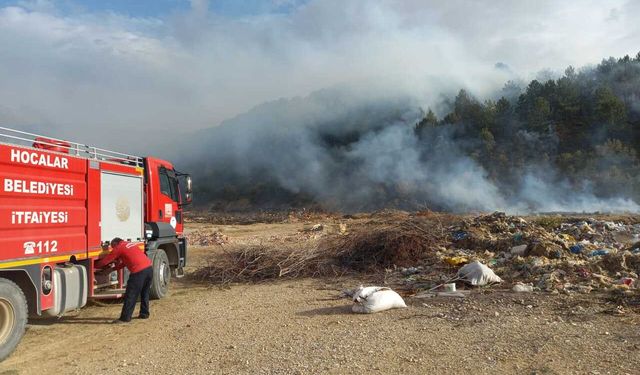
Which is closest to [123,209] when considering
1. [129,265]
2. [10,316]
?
[129,265]

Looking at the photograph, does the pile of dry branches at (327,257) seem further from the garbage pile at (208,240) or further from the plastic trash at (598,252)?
the garbage pile at (208,240)

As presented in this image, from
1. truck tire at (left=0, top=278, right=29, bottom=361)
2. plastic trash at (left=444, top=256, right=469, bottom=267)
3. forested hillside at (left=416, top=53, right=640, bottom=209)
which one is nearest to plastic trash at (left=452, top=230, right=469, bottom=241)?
plastic trash at (left=444, top=256, right=469, bottom=267)

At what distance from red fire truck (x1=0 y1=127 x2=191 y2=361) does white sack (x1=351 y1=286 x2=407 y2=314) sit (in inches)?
157

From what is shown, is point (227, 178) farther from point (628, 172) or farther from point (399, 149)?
point (628, 172)

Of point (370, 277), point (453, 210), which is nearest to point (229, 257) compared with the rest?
point (370, 277)

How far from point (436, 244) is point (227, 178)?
157 ft

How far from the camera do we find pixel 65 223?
6.96 metres

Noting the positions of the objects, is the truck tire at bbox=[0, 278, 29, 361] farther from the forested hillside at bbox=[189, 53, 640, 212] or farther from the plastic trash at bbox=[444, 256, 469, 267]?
the forested hillside at bbox=[189, 53, 640, 212]

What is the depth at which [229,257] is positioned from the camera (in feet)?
41.7

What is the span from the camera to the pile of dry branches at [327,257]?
1222 cm

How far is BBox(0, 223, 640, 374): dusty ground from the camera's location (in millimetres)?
5462

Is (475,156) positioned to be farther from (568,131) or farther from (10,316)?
(10,316)

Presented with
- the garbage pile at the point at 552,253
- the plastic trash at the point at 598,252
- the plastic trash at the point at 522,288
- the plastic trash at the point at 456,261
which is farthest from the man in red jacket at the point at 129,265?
the plastic trash at the point at 598,252

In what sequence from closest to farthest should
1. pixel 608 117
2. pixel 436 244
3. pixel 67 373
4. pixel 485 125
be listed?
pixel 67 373 < pixel 436 244 < pixel 608 117 < pixel 485 125
